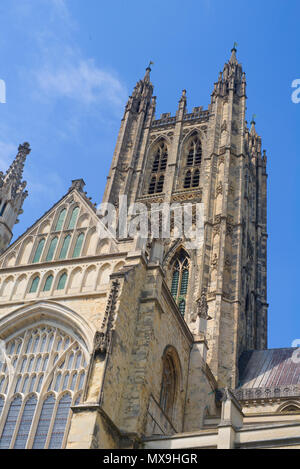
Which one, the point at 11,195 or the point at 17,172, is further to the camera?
the point at 17,172

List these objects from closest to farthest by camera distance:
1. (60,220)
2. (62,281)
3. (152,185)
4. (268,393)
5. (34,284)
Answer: (62,281) < (34,284) < (60,220) < (268,393) < (152,185)

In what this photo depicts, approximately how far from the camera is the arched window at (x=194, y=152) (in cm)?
4094

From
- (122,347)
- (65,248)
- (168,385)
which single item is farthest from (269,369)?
(122,347)

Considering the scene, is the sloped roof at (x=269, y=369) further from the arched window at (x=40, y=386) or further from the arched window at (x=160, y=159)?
the arched window at (x=160, y=159)

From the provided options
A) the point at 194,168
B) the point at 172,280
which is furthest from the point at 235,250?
the point at 194,168

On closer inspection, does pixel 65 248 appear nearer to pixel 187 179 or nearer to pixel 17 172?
pixel 17 172

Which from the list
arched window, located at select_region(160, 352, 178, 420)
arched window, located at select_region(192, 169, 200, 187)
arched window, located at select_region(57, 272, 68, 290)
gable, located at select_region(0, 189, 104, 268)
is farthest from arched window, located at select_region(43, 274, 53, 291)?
arched window, located at select_region(192, 169, 200, 187)

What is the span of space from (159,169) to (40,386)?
88.1ft

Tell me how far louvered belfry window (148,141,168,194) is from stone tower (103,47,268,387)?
0.23ft

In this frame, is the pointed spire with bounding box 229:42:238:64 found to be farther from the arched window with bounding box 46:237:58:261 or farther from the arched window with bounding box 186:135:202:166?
the arched window with bounding box 46:237:58:261

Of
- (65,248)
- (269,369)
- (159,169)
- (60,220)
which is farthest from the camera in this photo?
(159,169)

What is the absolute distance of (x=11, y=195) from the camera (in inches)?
899

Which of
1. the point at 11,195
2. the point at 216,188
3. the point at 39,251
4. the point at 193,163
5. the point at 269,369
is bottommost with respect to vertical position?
the point at 39,251
